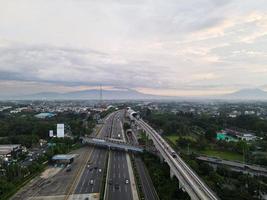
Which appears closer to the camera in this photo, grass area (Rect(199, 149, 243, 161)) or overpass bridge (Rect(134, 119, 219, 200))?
overpass bridge (Rect(134, 119, 219, 200))

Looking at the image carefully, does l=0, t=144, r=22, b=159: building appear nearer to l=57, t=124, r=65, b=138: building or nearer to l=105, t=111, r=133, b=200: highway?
l=57, t=124, r=65, b=138: building

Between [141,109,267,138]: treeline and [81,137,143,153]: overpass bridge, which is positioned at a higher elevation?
[141,109,267,138]: treeline

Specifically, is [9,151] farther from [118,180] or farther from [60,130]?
[118,180]

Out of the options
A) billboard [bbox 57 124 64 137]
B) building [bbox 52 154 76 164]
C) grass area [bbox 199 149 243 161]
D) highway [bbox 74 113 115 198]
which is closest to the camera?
highway [bbox 74 113 115 198]

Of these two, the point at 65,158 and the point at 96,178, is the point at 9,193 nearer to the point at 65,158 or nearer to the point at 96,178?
the point at 96,178

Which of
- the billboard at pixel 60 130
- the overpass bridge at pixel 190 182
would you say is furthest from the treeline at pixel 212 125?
the billboard at pixel 60 130

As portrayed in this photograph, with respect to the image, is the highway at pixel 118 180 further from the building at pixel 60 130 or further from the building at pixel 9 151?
the building at pixel 60 130

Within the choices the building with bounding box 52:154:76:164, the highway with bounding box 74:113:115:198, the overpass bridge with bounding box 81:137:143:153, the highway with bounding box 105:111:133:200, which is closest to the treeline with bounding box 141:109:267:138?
the overpass bridge with bounding box 81:137:143:153

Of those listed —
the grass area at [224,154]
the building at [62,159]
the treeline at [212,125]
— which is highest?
the treeline at [212,125]

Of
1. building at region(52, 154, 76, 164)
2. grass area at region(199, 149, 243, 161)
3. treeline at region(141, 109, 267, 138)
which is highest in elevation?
treeline at region(141, 109, 267, 138)

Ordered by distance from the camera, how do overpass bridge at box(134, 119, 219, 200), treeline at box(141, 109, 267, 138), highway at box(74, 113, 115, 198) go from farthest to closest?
1. treeline at box(141, 109, 267, 138)
2. highway at box(74, 113, 115, 198)
3. overpass bridge at box(134, 119, 219, 200)

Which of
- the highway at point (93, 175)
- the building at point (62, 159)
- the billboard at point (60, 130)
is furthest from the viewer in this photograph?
the billboard at point (60, 130)
